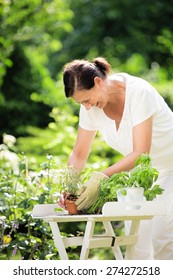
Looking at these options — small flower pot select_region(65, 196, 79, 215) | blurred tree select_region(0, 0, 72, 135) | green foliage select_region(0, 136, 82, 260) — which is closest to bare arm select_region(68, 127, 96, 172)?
green foliage select_region(0, 136, 82, 260)

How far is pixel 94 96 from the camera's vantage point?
145 inches

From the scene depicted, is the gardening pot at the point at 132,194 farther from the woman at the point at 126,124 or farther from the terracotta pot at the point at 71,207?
the terracotta pot at the point at 71,207

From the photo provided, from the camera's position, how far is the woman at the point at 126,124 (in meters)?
3.58

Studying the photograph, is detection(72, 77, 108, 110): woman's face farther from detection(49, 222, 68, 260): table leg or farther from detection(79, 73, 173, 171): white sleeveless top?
detection(49, 222, 68, 260): table leg

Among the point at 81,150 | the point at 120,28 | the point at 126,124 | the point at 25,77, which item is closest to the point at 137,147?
the point at 126,124

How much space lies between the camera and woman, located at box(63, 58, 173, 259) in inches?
→ 141

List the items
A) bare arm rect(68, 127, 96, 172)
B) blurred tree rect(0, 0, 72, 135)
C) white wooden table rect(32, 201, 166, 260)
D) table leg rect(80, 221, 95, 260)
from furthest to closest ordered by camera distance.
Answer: blurred tree rect(0, 0, 72, 135), bare arm rect(68, 127, 96, 172), table leg rect(80, 221, 95, 260), white wooden table rect(32, 201, 166, 260)

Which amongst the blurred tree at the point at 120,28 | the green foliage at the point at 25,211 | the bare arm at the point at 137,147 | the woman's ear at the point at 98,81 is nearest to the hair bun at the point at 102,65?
the woman's ear at the point at 98,81

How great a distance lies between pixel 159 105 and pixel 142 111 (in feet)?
0.57

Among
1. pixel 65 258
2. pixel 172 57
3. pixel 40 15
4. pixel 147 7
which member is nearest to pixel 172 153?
pixel 65 258

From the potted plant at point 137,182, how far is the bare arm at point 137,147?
122mm

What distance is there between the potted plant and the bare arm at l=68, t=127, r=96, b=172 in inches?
28.8

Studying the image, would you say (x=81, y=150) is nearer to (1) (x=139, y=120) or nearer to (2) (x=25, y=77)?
(1) (x=139, y=120)
